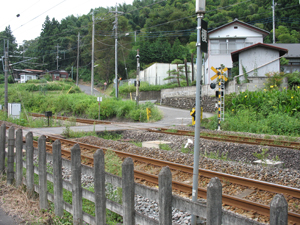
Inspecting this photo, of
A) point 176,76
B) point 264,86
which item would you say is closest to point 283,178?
point 264,86

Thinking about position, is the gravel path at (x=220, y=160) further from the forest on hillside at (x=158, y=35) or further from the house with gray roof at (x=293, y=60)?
the forest on hillside at (x=158, y=35)

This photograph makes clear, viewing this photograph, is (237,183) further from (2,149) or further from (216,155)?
(2,149)

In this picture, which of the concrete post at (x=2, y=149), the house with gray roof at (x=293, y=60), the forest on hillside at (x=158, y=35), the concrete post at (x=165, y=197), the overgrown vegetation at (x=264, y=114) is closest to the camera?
the concrete post at (x=165, y=197)

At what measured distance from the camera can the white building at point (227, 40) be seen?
108ft

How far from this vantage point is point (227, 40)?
3375cm

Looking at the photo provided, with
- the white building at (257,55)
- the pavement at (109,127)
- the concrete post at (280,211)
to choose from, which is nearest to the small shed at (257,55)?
the white building at (257,55)

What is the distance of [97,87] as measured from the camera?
224ft

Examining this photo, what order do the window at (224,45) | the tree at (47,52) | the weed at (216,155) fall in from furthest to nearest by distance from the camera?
the tree at (47,52), the window at (224,45), the weed at (216,155)

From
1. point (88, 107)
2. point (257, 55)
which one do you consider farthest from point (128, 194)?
point (257, 55)

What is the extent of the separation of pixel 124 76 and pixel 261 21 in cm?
3291

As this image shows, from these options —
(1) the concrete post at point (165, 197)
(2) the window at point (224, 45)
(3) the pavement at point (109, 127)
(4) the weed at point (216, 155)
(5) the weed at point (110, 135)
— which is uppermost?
(2) the window at point (224, 45)

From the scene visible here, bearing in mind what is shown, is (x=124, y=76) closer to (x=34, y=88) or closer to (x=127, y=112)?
Answer: (x=34, y=88)

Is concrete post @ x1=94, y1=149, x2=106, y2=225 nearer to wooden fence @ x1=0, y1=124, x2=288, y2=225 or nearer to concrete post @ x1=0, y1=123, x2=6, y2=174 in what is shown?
wooden fence @ x1=0, y1=124, x2=288, y2=225

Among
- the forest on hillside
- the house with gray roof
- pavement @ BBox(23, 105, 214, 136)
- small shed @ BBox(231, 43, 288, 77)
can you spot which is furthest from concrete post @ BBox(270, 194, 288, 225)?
the forest on hillside
